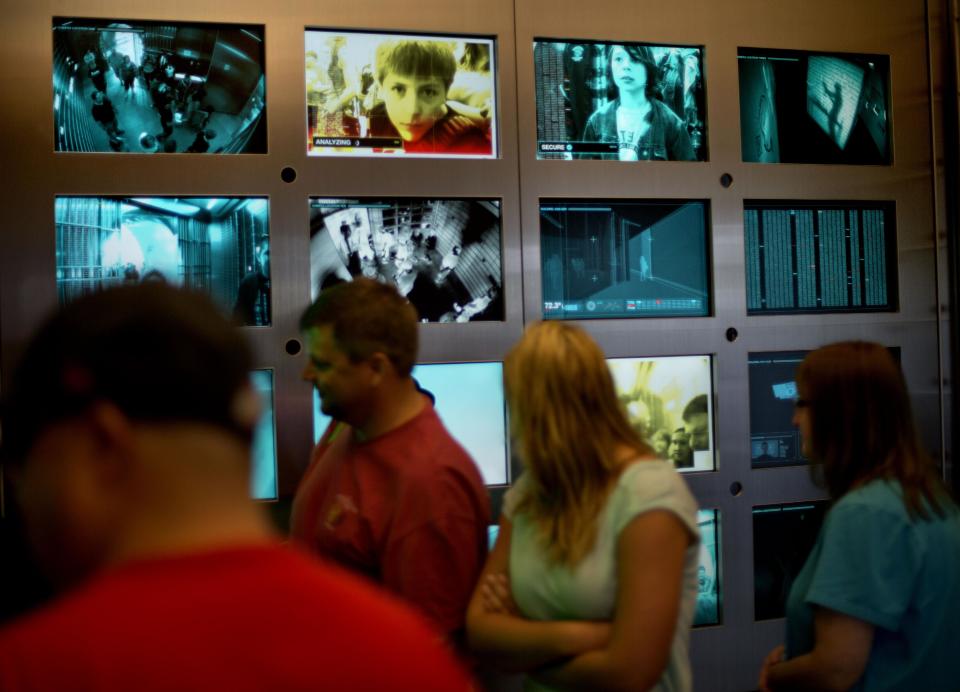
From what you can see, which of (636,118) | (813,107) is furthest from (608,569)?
(813,107)

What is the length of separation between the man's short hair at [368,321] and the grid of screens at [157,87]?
2.99 feet

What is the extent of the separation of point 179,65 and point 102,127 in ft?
0.84

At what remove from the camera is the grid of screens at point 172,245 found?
237cm

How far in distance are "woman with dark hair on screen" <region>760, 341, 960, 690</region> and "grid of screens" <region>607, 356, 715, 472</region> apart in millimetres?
1113

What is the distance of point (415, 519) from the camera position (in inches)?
62.4

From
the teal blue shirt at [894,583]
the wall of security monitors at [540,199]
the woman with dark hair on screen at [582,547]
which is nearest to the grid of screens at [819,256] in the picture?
the wall of security monitors at [540,199]

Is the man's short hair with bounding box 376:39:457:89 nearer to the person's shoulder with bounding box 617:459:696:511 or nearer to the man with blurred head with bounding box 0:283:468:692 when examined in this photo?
the person's shoulder with bounding box 617:459:696:511

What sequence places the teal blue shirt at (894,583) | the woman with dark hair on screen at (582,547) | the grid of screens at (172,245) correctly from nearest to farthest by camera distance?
the woman with dark hair on screen at (582,547) < the teal blue shirt at (894,583) < the grid of screens at (172,245)

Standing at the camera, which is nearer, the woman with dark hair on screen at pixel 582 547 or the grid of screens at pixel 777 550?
the woman with dark hair on screen at pixel 582 547

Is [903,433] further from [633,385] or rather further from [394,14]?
[394,14]

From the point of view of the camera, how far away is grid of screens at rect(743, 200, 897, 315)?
2.90 metres

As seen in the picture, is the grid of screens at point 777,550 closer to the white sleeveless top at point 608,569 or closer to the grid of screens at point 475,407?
the grid of screens at point 475,407

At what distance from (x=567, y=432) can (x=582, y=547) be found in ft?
0.60

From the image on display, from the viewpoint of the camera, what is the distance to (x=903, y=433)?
1612 mm
